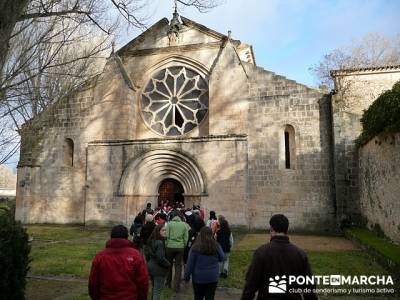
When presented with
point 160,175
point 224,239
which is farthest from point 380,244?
point 160,175

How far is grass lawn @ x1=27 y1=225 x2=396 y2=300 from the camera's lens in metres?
7.61

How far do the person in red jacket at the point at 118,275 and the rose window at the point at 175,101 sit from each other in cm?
1328

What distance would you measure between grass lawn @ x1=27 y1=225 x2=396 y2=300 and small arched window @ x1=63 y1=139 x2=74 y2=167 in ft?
13.2

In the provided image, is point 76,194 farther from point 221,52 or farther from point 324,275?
point 324,275

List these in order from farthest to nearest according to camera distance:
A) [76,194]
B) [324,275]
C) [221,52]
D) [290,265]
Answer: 1. [76,194]
2. [221,52]
3. [324,275]
4. [290,265]

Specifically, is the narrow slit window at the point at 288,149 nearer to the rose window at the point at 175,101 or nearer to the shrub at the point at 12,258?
the rose window at the point at 175,101

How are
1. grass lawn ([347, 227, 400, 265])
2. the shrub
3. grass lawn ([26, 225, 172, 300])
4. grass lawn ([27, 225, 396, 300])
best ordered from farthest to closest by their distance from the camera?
grass lawn ([27, 225, 396, 300]), grass lawn ([347, 227, 400, 265]), grass lawn ([26, 225, 172, 300]), the shrub

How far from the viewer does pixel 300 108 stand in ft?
48.8

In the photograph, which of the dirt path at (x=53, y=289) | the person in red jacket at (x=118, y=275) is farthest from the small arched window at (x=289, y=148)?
the person in red jacket at (x=118, y=275)

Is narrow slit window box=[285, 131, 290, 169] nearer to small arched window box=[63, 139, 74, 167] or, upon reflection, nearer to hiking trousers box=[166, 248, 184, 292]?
hiking trousers box=[166, 248, 184, 292]

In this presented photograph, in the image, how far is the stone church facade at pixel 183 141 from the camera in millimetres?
14555

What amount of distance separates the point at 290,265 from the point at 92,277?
189 cm

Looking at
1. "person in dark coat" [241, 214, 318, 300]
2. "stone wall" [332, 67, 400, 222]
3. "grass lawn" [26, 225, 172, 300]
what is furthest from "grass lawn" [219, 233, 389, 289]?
"person in dark coat" [241, 214, 318, 300]

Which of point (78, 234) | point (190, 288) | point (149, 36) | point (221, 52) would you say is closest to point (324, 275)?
point (190, 288)
